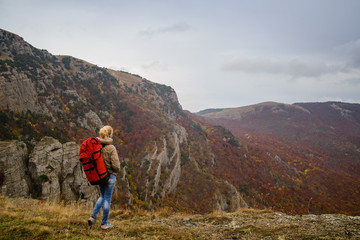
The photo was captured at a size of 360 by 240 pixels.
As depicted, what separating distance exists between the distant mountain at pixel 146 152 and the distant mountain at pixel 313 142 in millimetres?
501

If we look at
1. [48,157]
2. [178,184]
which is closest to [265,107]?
[178,184]

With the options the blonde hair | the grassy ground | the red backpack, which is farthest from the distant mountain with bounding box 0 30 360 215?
the blonde hair

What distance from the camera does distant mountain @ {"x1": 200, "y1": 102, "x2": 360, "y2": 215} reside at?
42138 millimetres

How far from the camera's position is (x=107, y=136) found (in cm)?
419

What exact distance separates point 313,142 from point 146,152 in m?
90.2

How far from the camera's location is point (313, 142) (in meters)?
79.6

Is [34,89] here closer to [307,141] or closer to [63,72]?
[63,72]

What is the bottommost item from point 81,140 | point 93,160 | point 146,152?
point 146,152

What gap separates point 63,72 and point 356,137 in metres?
125

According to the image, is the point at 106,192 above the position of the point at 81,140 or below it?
above

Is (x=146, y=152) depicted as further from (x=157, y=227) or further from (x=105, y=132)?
(x=105, y=132)

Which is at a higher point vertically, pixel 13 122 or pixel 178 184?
pixel 13 122

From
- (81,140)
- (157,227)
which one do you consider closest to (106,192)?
(157,227)

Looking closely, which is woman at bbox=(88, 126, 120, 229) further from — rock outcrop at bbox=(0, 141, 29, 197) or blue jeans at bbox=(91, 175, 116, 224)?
rock outcrop at bbox=(0, 141, 29, 197)
